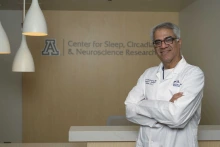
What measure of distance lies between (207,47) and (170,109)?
239cm

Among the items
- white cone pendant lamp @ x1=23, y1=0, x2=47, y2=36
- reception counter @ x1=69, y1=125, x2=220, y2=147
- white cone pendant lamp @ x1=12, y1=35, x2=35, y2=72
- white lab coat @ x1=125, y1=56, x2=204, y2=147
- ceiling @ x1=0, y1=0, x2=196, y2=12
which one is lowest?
reception counter @ x1=69, y1=125, x2=220, y2=147

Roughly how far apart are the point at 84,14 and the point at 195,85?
12.3 feet

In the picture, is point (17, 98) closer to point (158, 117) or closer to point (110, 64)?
point (110, 64)

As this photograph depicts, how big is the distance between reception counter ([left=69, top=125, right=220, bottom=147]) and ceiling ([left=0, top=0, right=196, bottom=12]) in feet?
9.02

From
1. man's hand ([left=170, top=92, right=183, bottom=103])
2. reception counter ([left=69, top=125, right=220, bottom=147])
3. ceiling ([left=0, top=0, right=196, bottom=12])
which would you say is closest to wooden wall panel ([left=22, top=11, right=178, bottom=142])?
ceiling ([left=0, top=0, right=196, bottom=12])

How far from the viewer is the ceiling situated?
4527 mm

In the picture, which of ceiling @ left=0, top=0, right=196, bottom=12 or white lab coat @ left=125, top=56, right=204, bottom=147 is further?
ceiling @ left=0, top=0, right=196, bottom=12

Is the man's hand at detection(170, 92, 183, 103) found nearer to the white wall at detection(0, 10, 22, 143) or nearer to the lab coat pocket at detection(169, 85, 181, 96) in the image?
the lab coat pocket at detection(169, 85, 181, 96)

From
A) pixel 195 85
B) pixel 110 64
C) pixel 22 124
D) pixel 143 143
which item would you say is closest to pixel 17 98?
pixel 22 124

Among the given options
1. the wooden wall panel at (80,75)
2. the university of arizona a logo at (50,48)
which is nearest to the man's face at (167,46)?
the wooden wall panel at (80,75)

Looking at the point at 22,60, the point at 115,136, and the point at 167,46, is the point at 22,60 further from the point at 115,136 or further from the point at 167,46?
the point at 167,46

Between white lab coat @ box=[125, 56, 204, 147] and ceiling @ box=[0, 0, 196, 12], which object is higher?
ceiling @ box=[0, 0, 196, 12]

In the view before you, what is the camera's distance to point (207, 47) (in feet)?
12.8

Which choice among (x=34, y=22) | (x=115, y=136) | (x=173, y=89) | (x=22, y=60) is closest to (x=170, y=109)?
(x=173, y=89)
